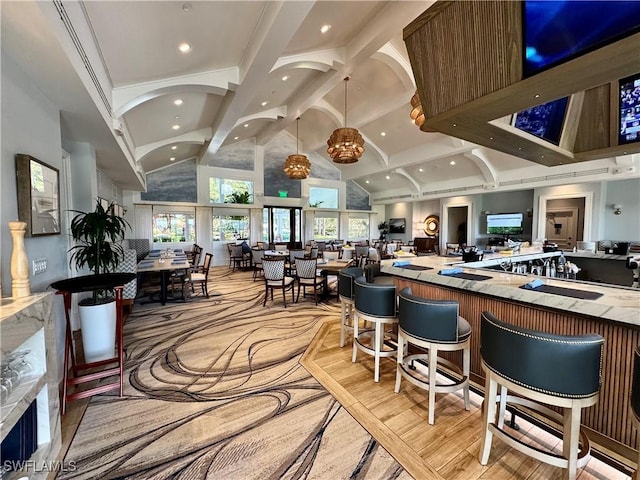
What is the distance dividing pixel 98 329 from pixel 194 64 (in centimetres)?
352

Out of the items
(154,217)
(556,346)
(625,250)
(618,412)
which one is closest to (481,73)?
(556,346)

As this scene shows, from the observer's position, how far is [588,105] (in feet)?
7.98

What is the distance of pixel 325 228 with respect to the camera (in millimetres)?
13492

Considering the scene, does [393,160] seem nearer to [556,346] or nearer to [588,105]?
[588,105]

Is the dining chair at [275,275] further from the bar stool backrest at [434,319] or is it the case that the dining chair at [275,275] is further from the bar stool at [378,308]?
the bar stool backrest at [434,319]

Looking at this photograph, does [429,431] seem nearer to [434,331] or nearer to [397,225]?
[434,331]

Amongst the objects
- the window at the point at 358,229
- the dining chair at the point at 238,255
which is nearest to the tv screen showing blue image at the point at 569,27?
the dining chair at the point at 238,255

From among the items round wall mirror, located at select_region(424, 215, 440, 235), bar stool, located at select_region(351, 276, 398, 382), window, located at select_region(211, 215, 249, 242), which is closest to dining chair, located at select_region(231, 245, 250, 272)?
window, located at select_region(211, 215, 249, 242)

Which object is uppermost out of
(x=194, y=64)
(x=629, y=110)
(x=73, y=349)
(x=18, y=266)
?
(x=194, y=64)

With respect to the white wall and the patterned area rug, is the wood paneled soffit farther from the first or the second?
the white wall

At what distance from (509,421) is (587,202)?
30.8 ft

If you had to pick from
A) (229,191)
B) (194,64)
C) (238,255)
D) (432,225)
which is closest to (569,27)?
(194,64)

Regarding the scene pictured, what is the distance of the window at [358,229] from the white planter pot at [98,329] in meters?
12.2

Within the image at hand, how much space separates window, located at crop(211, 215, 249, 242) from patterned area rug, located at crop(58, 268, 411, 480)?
23.8ft
